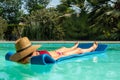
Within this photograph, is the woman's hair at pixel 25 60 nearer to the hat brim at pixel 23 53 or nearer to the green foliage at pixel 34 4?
the hat brim at pixel 23 53

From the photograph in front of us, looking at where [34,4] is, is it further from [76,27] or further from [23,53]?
[23,53]

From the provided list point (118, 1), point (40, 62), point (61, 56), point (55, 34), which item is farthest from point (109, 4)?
point (40, 62)

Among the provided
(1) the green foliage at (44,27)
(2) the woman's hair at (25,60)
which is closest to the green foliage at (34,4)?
(1) the green foliage at (44,27)

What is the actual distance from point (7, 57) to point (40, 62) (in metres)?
1.53

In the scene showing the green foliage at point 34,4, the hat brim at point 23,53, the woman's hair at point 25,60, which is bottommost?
the woman's hair at point 25,60

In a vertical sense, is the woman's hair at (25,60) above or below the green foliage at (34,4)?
below

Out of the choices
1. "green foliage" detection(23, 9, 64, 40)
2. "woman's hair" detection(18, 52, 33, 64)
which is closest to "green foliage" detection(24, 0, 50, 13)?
"green foliage" detection(23, 9, 64, 40)

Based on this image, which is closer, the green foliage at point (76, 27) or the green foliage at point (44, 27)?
the green foliage at point (44, 27)

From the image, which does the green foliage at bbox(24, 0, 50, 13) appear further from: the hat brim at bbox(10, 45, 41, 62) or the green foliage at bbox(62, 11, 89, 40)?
the hat brim at bbox(10, 45, 41, 62)

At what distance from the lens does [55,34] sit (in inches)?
934

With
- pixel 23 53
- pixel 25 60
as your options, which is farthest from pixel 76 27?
pixel 23 53

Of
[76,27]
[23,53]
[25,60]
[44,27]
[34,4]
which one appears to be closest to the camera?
[23,53]

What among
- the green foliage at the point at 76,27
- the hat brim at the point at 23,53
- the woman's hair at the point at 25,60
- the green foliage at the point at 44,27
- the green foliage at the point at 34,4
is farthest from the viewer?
the green foliage at the point at 34,4

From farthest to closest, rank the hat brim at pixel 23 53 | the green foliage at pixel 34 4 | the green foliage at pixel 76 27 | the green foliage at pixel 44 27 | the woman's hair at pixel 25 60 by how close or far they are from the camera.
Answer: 1. the green foliage at pixel 34 4
2. the green foliage at pixel 76 27
3. the green foliage at pixel 44 27
4. the woman's hair at pixel 25 60
5. the hat brim at pixel 23 53
